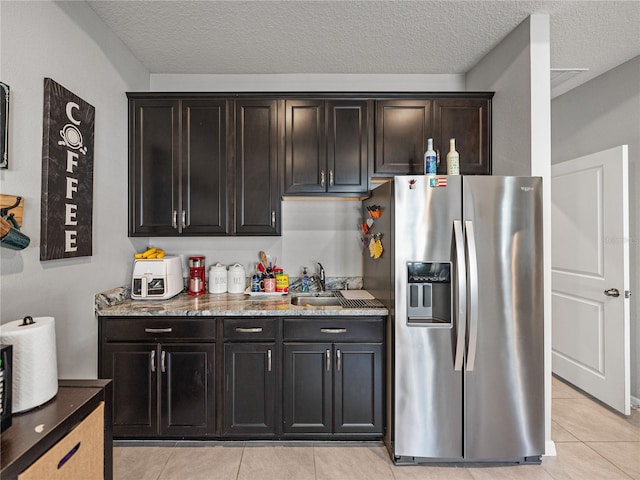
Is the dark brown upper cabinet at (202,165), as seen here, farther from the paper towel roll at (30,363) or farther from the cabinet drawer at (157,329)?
the paper towel roll at (30,363)

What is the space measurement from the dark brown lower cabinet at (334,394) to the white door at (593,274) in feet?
6.49

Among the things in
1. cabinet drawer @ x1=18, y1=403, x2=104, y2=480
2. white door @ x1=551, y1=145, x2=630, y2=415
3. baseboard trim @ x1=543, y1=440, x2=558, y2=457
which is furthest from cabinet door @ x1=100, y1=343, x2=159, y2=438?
white door @ x1=551, y1=145, x2=630, y2=415

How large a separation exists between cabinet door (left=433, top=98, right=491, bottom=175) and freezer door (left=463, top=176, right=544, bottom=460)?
2.10ft

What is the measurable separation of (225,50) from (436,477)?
3.17 metres

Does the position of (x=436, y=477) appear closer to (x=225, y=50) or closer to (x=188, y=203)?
(x=188, y=203)

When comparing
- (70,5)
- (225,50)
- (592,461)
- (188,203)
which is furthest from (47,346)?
(592,461)

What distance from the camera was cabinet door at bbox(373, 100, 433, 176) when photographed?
8.64ft

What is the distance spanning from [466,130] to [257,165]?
5.31 feet

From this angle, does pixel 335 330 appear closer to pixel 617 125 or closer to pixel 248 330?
pixel 248 330

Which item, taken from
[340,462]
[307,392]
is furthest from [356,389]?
[340,462]

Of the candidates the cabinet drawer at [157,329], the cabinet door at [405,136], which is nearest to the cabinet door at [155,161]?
the cabinet drawer at [157,329]

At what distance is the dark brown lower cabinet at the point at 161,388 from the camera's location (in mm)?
2232

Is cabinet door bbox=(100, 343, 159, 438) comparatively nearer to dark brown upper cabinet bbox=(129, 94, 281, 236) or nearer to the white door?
dark brown upper cabinet bbox=(129, 94, 281, 236)

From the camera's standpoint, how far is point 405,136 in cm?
264
